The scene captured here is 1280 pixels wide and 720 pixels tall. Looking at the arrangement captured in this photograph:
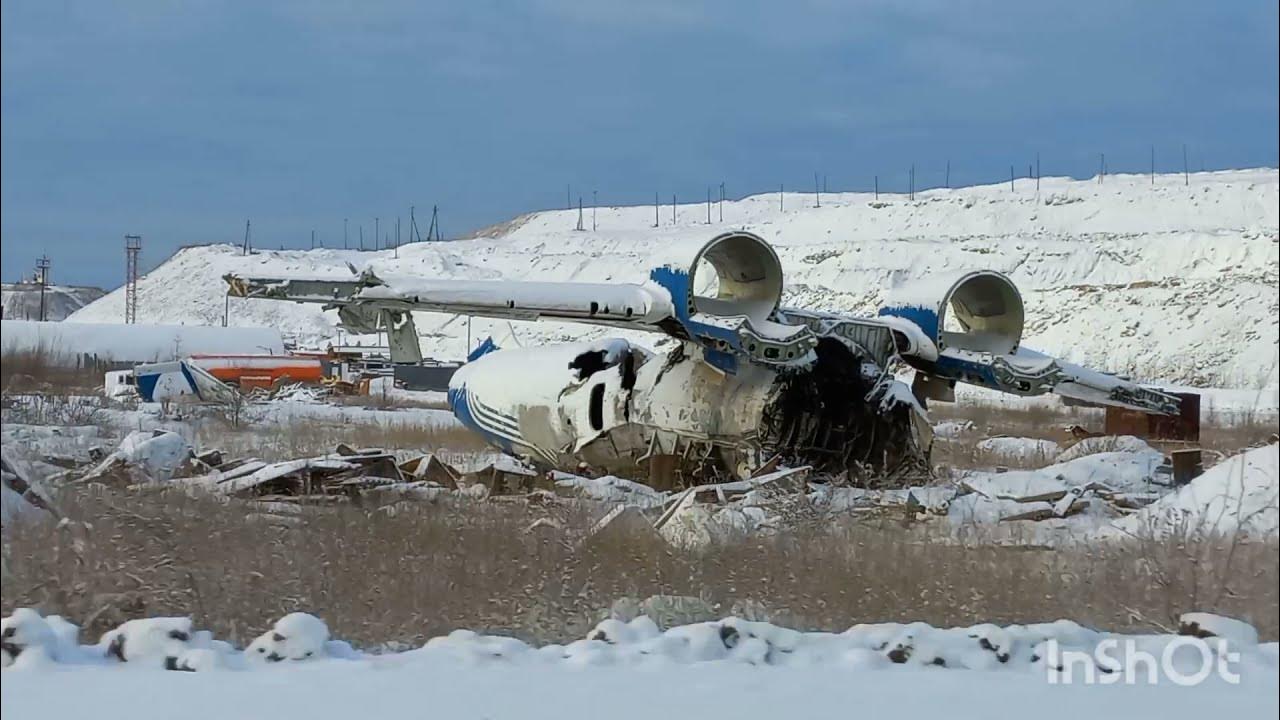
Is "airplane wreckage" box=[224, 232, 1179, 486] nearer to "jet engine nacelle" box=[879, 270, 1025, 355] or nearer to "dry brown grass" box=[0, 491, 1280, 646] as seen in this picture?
"jet engine nacelle" box=[879, 270, 1025, 355]

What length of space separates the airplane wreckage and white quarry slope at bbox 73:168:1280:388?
51 centimetres

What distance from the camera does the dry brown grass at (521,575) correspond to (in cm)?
591

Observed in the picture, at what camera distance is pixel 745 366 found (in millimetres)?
11688

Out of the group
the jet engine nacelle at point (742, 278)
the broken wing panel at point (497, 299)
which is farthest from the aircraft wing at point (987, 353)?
the broken wing panel at point (497, 299)

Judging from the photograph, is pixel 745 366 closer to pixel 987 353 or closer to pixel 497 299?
pixel 987 353

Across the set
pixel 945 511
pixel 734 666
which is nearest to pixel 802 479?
pixel 945 511

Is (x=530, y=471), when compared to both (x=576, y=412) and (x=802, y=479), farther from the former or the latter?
(x=802, y=479)

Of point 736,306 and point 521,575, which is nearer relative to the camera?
point 521,575

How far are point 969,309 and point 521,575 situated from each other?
7322 millimetres

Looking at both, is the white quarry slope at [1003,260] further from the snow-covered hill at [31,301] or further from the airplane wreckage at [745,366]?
the snow-covered hill at [31,301]

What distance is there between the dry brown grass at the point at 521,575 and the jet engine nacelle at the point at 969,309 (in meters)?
4.08

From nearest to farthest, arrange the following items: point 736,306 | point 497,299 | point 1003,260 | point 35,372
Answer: point 35,372
point 497,299
point 736,306
point 1003,260

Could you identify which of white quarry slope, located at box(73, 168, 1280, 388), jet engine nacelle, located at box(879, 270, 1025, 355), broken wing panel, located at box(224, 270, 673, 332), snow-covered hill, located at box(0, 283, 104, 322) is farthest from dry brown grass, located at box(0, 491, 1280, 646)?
jet engine nacelle, located at box(879, 270, 1025, 355)

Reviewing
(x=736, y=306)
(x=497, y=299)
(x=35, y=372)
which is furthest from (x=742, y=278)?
(x=35, y=372)
